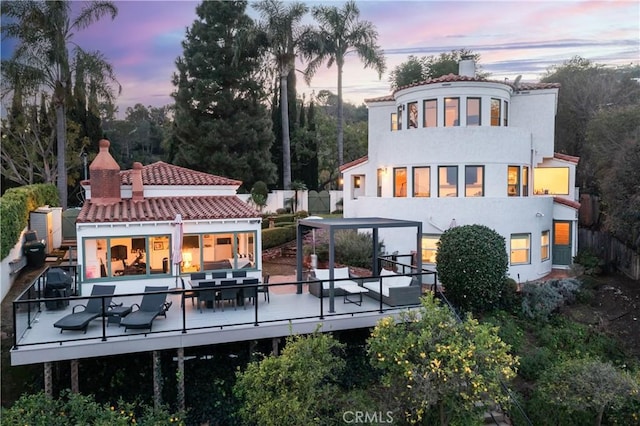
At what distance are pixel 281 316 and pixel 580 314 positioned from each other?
39.5ft

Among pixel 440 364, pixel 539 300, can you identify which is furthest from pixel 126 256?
pixel 539 300

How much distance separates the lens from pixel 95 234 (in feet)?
46.8

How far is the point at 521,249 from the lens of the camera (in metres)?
20.0

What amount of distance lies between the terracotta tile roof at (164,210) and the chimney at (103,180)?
0.92ft

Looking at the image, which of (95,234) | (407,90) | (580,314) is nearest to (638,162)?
(580,314)

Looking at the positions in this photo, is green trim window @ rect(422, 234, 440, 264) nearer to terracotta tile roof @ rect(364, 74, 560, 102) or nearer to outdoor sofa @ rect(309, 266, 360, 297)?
outdoor sofa @ rect(309, 266, 360, 297)

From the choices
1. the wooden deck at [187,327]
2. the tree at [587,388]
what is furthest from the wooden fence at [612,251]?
the wooden deck at [187,327]

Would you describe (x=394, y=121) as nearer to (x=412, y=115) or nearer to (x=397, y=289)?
(x=412, y=115)

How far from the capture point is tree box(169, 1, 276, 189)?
1422 inches

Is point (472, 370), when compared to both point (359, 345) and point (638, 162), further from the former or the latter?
point (638, 162)

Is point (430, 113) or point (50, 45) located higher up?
point (50, 45)

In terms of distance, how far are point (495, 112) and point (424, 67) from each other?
70.0 feet
